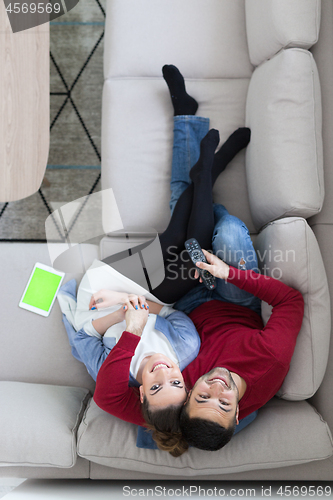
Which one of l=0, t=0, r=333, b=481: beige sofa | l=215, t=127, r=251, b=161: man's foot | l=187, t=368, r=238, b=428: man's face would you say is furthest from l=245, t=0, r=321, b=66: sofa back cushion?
l=187, t=368, r=238, b=428: man's face

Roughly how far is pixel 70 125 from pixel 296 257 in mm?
1335

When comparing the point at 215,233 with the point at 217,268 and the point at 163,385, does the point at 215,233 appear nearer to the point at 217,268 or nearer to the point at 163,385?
the point at 217,268

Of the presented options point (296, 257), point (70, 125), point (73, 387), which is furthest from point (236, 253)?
point (70, 125)

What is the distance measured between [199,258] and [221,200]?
33 centimetres

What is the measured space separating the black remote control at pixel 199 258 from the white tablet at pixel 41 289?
0.53 metres

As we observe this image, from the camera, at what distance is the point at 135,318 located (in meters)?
1.23

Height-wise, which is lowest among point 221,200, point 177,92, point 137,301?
point 137,301

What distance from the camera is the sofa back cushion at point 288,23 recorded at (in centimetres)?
129

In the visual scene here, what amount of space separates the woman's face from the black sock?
0.74m

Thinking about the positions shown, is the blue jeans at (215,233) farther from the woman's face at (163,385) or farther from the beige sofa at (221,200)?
the woman's face at (163,385)

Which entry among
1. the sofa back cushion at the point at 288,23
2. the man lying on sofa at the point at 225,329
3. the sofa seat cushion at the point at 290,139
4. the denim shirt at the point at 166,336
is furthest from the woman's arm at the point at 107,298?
the sofa back cushion at the point at 288,23

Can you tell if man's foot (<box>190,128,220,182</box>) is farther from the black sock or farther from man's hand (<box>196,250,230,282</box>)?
man's hand (<box>196,250,230,282</box>)

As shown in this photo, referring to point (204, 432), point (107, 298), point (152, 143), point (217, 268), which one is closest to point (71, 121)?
point (152, 143)

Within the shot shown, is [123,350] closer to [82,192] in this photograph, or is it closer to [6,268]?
[6,268]
